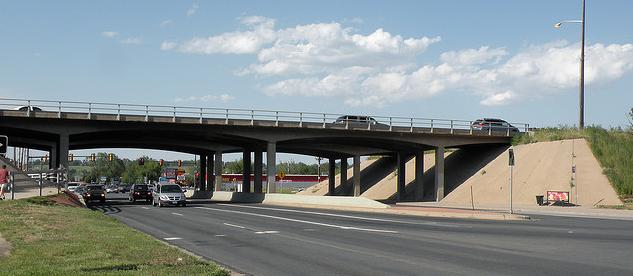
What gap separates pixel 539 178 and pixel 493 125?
515 inches

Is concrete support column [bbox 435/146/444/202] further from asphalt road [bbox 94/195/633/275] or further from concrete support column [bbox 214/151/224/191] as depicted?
asphalt road [bbox 94/195/633/275]

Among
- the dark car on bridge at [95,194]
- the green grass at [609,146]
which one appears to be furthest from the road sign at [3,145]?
the green grass at [609,146]

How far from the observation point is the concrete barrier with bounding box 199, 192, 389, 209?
4241 centimetres

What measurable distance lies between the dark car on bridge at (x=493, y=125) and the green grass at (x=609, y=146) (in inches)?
66.4

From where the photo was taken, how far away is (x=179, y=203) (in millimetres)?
45656

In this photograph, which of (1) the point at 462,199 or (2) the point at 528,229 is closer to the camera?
(2) the point at 528,229

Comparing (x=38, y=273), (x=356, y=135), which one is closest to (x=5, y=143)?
(x=38, y=273)

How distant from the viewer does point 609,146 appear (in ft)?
167

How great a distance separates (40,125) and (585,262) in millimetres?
48259

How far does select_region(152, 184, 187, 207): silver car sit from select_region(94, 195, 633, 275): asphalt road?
21768 mm

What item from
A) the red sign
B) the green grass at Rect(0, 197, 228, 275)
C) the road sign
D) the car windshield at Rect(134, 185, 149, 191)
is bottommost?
the car windshield at Rect(134, 185, 149, 191)

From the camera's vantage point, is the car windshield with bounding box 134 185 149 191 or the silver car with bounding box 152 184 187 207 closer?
the silver car with bounding box 152 184 187 207

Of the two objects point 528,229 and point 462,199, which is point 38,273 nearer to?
point 528,229

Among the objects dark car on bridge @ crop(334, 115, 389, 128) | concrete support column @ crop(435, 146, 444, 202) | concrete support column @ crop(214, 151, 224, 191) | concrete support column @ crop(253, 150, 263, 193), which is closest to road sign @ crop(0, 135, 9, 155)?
dark car on bridge @ crop(334, 115, 389, 128)
